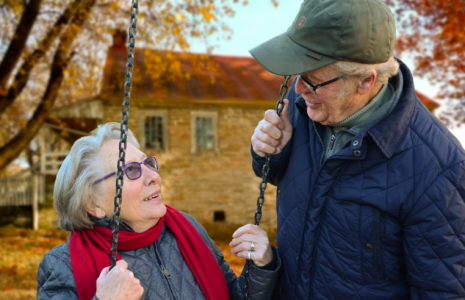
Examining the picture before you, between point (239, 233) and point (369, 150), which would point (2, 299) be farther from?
point (369, 150)

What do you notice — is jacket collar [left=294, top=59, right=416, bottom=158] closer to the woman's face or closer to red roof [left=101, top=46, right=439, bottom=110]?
the woman's face

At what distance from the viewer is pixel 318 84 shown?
1.77 meters

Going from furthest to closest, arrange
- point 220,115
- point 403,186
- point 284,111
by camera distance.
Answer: point 220,115 → point 284,111 → point 403,186

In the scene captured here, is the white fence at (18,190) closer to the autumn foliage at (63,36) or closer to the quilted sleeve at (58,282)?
the autumn foliage at (63,36)

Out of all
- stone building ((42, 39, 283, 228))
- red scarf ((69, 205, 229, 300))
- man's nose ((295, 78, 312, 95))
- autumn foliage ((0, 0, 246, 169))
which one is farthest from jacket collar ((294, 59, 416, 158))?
stone building ((42, 39, 283, 228))

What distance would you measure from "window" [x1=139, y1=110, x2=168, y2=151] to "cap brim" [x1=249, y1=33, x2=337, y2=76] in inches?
454

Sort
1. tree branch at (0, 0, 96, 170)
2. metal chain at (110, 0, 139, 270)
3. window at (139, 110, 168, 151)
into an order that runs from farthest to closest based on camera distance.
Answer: window at (139, 110, 168, 151), tree branch at (0, 0, 96, 170), metal chain at (110, 0, 139, 270)

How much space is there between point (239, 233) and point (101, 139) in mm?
927

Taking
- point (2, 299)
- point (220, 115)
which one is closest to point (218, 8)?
point (220, 115)

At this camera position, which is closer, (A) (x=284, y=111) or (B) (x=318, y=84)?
(B) (x=318, y=84)

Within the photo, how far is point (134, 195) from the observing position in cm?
214

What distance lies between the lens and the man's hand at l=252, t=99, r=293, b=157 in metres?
2.01

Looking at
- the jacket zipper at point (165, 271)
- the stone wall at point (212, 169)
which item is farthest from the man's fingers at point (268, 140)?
the stone wall at point (212, 169)

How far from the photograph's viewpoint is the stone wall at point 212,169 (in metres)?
13.1
